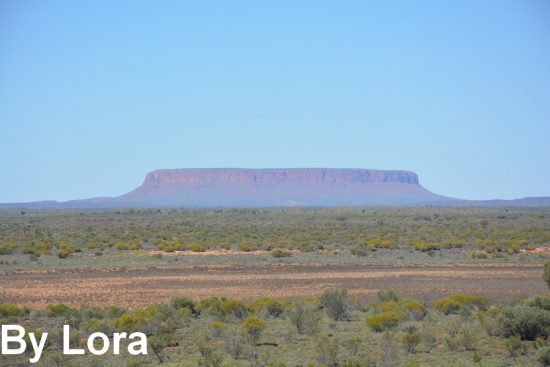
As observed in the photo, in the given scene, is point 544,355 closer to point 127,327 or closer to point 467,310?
point 467,310

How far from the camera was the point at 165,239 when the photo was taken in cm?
6397

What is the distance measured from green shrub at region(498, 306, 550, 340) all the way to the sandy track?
869 centimetres

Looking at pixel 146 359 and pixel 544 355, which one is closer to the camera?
pixel 544 355

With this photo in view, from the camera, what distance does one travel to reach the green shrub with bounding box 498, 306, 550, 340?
1884 centimetres

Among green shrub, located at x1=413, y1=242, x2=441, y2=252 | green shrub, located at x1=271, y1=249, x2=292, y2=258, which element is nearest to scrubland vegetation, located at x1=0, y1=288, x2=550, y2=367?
green shrub, located at x1=271, y1=249, x2=292, y2=258

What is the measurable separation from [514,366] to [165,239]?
164ft

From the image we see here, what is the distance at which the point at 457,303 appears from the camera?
2434 centimetres

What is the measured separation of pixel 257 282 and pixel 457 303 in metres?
12.1

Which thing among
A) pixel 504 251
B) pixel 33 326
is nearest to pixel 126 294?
pixel 33 326

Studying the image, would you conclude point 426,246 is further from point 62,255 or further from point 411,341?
point 411,341

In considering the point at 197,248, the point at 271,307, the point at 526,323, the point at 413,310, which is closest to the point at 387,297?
the point at 413,310

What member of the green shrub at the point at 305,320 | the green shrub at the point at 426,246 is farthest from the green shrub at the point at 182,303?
the green shrub at the point at 426,246

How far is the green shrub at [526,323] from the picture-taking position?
18.8m

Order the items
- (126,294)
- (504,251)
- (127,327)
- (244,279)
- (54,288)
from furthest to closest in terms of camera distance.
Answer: (504,251)
(244,279)
(54,288)
(126,294)
(127,327)
